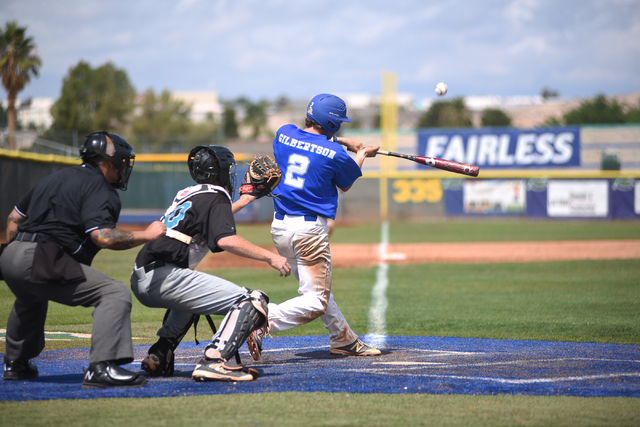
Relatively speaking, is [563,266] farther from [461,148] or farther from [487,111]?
[487,111]

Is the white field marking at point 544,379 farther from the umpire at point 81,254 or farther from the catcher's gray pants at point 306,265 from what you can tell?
the umpire at point 81,254

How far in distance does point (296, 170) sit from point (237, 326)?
1.47 m

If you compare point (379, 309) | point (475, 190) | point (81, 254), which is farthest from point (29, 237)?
point (475, 190)

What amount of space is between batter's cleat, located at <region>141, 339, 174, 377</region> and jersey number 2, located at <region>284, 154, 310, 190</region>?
158 centimetres

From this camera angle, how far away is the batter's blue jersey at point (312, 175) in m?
4.82

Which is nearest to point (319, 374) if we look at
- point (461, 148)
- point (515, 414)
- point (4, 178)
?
point (515, 414)

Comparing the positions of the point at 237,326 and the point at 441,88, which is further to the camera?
the point at 441,88

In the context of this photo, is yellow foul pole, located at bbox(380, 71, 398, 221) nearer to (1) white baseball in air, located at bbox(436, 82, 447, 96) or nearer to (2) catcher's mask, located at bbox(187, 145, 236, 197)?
(1) white baseball in air, located at bbox(436, 82, 447, 96)

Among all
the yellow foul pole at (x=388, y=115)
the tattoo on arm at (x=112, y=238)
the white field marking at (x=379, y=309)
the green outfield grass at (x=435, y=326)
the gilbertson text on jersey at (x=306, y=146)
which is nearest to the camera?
the green outfield grass at (x=435, y=326)

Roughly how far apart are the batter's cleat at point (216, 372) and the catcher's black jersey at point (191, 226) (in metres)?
0.65

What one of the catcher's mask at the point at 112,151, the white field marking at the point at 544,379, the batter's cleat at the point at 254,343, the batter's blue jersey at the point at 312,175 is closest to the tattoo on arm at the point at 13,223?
the catcher's mask at the point at 112,151

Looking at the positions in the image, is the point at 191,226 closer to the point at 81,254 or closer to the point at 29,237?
the point at 81,254

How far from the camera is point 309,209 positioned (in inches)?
190

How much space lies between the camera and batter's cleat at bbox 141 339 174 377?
413 cm
